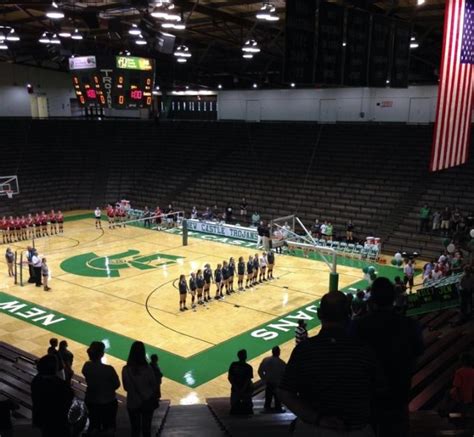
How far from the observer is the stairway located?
19.7 feet

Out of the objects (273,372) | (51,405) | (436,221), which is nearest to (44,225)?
(436,221)

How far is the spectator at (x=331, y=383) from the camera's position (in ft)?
8.71

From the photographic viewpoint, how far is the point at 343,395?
2658 mm

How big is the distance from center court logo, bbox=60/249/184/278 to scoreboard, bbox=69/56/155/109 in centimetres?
656

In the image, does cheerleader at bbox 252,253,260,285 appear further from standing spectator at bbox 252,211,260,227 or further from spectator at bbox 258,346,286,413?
spectator at bbox 258,346,286,413

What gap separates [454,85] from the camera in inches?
439

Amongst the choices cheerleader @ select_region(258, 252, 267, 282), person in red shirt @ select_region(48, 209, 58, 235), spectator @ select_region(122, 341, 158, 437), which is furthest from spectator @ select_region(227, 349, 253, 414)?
person in red shirt @ select_region(48, 209, 58, 235)

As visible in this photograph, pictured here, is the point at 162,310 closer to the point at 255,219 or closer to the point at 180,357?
the point at 180,357

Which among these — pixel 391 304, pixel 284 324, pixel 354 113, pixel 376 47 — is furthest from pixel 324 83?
pixel 354 113

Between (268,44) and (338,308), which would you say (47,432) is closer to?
(338,308)

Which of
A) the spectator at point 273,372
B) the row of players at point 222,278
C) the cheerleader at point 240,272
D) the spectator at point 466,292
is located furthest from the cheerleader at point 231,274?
the spectator at point 273,372

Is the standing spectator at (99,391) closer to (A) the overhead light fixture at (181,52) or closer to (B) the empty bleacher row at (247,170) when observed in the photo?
(B) the empty bleacher row at (247,170)

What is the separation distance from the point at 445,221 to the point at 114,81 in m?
15.7

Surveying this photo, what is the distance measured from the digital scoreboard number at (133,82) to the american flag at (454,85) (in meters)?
13.0
